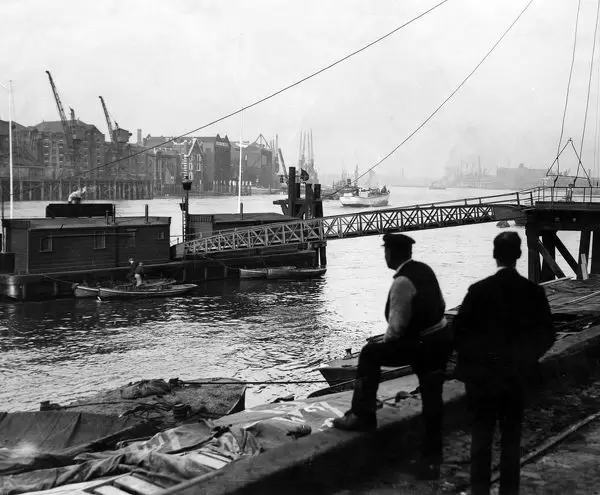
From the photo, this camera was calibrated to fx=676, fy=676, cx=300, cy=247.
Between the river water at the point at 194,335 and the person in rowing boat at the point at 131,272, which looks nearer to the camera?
the river water at the point at 194,335

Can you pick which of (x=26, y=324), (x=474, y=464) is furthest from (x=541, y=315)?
(x=26, y=324)

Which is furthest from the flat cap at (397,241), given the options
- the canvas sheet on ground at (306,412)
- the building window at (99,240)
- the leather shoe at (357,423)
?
the building window at (99,240)

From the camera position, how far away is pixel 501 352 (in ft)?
17.8

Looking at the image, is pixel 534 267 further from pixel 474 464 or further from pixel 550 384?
pixel 474 464

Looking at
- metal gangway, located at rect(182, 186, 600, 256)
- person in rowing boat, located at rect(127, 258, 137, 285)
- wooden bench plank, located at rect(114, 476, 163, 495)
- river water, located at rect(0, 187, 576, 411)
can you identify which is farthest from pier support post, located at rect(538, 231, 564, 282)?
wooden bench plank, located at rect(114, 476, 163, 495)

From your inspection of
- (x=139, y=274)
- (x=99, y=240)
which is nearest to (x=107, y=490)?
(x=139, y=274)

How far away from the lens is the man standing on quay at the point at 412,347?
19.6 feet

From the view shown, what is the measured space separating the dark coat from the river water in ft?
52.3

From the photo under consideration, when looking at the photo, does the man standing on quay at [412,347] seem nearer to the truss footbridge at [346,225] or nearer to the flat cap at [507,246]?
the flat cap at [507,246]

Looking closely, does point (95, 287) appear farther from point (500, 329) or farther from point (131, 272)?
point (500, 329)

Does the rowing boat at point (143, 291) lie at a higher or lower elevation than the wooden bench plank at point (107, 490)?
lower

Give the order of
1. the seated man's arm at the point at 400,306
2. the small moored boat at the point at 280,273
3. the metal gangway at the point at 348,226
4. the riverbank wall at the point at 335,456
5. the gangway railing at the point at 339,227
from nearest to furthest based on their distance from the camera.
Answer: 1. the riverbank wall at the point at 335,456
2. the seated man's arm at the point at 400,306
3. the metal gangway at the point at 348,226
4. the gangway railing at the point at 339,227
5. the small moored boat at the point at 280,273

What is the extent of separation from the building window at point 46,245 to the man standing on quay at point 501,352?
3966 centimetres

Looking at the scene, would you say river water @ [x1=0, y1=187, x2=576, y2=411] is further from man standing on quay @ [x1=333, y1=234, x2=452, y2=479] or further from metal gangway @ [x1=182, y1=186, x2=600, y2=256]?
man standing on quay @ [x1=333, y1=234, x2=452, y2=479]
